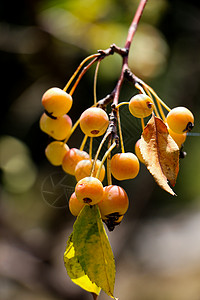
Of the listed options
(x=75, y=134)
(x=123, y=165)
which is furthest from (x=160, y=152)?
(x=75, y=134)

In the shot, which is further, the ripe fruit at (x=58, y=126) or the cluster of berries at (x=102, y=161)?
the ripe fruit at (x=58, y=126)

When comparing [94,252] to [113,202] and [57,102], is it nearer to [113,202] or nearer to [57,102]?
[113,202]

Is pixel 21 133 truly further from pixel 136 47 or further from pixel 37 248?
pixel 37 248

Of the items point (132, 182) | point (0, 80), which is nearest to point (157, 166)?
point (0, 80)

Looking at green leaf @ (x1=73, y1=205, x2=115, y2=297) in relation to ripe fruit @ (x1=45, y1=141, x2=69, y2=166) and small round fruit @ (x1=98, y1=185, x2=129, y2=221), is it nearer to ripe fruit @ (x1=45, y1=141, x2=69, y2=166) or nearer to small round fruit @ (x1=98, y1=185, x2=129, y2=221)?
small round fruit @ (x1=98, y1=185, x2=129, y2=221)

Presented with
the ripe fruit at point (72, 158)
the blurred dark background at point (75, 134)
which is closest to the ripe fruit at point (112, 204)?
the ripe fruit at point (72, 158)

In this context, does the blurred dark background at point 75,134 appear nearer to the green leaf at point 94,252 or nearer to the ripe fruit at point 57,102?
the ripe fruit at point 57,102
